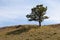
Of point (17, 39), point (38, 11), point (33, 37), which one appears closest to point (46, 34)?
point (33, 37)

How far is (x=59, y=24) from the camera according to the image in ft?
235

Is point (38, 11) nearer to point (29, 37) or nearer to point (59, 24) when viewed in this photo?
point (59, 24)

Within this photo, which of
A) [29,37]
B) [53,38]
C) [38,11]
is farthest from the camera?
[38,11]

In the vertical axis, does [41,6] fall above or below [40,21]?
above

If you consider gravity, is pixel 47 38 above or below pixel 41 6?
below

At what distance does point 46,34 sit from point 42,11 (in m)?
14.2

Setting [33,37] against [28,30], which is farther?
[28,30]

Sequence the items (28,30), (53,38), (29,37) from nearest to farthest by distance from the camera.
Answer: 1. (53,38)
2. (29,37)
3. (28,30)

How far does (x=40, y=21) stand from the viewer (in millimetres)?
69188

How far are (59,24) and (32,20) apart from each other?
9427mm

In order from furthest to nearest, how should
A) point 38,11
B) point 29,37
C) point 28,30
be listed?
1. point 38,11
2. point 28,30
3. point 29,37

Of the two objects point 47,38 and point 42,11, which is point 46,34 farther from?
point 42,11

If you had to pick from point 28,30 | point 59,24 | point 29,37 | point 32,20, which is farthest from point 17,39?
point 59,24

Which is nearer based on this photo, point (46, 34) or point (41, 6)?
point (46, 34)
